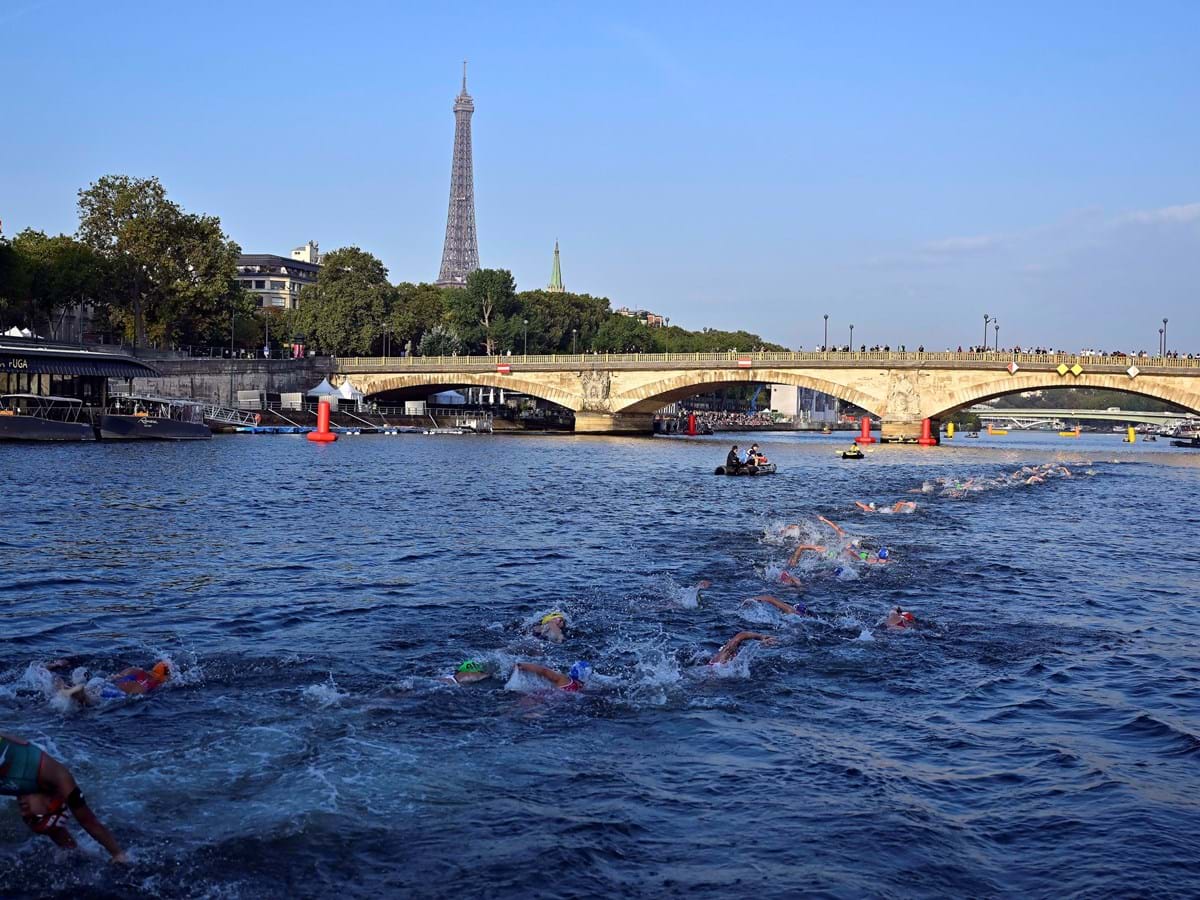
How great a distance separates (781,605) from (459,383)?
105 m

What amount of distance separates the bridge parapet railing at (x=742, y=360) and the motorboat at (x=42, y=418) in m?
45.9

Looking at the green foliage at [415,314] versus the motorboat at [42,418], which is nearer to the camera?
the motorboat at [42,418]

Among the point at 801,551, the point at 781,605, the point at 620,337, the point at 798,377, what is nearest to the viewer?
the point at 781,605

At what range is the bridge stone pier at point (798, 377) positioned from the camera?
9081 cm

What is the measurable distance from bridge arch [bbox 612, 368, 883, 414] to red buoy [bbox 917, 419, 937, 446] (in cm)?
429

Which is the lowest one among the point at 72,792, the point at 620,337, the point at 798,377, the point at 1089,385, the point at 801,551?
the point at 801,551

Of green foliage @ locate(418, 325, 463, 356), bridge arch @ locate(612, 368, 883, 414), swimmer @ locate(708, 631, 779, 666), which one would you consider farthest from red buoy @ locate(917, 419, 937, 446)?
swimmer @ locate(708, 631, 779, 666)

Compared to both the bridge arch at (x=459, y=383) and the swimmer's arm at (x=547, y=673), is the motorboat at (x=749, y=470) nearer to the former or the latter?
the swimmer's arm at (x=547, y=673)

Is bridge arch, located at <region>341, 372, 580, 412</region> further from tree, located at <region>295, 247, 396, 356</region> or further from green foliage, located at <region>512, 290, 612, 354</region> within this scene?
green foliage, located at <region>512, 290, 612, 354</region>

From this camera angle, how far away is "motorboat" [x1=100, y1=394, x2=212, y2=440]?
80588mm

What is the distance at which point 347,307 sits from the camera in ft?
431

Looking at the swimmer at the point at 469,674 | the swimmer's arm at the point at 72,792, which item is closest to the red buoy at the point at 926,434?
the swimmer at the point at 469,674

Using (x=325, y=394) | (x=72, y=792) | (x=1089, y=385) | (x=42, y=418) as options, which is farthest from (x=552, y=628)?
(x=325, y=394)

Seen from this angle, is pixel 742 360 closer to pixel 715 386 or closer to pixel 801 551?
pixel 715 386
